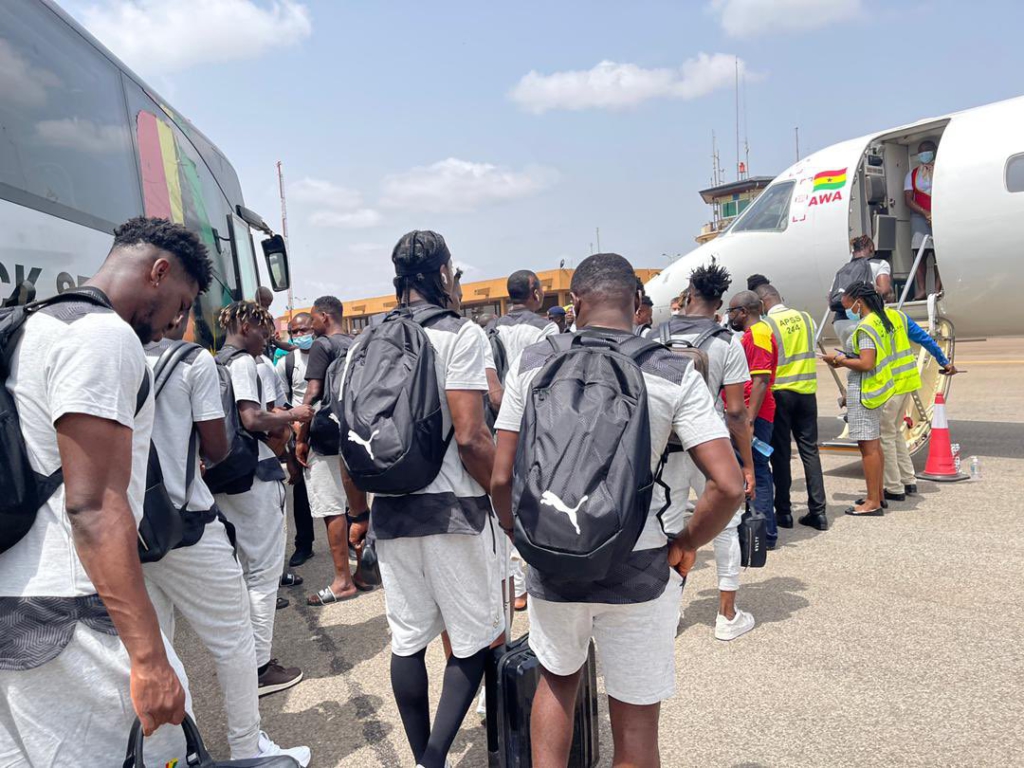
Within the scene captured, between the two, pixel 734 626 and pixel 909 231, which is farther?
pixel 909 231

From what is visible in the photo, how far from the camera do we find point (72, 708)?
5.01 feet

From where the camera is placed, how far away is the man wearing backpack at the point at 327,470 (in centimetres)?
463

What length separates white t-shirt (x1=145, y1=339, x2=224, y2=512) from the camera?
2.50m

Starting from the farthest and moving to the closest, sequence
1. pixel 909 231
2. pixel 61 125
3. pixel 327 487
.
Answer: pixel 909 231 → pixel 327 487 → pixel 61 125

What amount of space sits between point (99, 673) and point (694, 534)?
4.95ft

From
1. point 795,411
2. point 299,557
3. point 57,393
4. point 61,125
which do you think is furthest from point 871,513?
point 61,125

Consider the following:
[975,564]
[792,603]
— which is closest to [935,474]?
[975,564]

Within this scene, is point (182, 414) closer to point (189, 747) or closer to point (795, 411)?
point (189, 747)

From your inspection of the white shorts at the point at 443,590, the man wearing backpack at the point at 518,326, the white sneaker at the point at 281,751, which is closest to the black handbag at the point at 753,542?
the man wearing backpack at the point at 518,326

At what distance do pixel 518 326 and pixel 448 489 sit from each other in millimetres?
2622

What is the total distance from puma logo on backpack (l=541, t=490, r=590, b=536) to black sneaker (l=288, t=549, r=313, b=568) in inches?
172

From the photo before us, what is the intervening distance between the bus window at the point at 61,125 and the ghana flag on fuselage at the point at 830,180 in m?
7.41

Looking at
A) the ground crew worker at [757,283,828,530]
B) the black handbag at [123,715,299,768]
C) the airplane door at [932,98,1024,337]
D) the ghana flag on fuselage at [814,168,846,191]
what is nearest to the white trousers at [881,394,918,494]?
the ground crew worker at [757,283,828,530]

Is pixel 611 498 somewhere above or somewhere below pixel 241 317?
below
